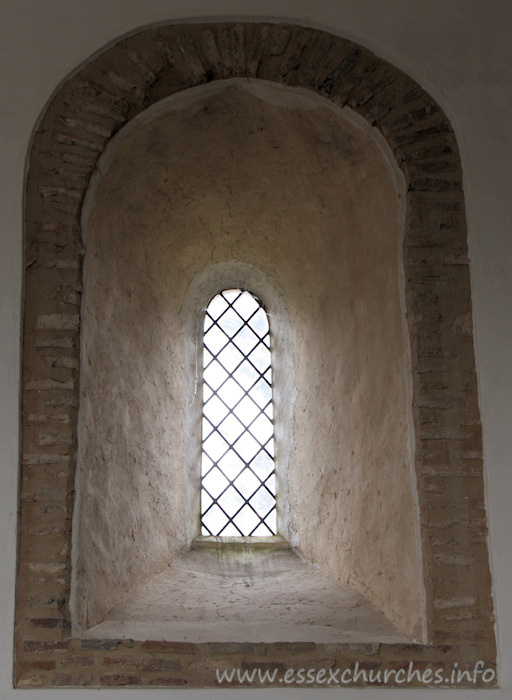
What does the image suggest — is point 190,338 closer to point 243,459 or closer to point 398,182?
point 243,459

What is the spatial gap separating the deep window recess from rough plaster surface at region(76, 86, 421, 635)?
297mm

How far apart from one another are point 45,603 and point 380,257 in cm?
212

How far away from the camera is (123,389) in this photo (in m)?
4.15

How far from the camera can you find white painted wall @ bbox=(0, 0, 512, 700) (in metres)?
3.59

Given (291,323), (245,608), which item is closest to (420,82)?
(291,323)

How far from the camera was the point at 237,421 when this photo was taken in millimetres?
5285

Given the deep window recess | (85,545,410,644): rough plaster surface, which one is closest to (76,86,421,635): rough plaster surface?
(85,545,410,644): rough plaster surface

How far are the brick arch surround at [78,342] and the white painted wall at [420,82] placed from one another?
2.4 inches

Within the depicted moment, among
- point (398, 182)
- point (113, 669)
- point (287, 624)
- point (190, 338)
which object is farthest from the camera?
point (190, 338)

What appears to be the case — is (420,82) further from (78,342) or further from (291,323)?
(78,342)

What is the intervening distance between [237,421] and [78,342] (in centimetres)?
182

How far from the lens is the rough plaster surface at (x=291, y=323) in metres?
3.75

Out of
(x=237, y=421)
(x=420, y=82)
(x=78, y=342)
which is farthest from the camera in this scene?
(x=237, y=421)

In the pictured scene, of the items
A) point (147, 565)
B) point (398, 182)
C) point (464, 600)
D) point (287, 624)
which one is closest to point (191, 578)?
point (147, 565)
